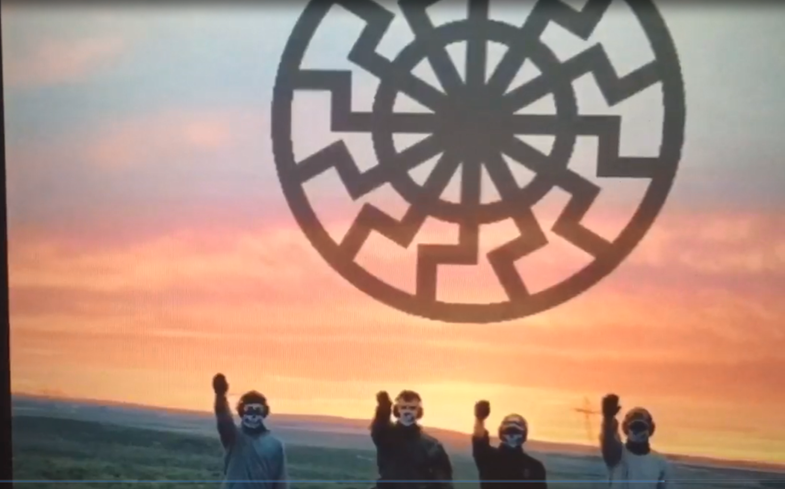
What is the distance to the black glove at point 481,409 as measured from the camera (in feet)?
5.01

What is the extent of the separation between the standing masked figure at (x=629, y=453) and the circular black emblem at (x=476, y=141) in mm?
234

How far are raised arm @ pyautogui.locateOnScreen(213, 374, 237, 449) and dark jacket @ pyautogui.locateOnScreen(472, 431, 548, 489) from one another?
0.45 metres

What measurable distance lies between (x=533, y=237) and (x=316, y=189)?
1.33 feet

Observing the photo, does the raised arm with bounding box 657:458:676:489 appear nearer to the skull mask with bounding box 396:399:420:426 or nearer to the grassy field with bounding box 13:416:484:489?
the grassy field with bounding box 13:416:484:489

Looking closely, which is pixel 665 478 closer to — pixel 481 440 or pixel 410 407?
pixel 481 440

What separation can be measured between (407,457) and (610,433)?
1.22ft

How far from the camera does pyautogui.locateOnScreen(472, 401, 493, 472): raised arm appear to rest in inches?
60.0

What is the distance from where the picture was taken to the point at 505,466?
5.02 feet

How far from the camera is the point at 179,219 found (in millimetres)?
1547

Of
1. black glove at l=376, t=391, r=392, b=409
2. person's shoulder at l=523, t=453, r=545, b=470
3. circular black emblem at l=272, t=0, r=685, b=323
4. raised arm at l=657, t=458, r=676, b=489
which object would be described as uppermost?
circular black emblem at l=272, t=0, r=685, b=323

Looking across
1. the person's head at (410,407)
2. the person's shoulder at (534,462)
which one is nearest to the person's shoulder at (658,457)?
the person's shoulder at (534,462)

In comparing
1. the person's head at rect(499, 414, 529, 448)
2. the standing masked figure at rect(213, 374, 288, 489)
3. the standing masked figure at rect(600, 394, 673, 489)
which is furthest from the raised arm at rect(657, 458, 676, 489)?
the standing masked figure at rect(213, 374, 288, 489)

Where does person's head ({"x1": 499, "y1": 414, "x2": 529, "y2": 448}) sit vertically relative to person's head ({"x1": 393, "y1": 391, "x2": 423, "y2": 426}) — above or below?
below

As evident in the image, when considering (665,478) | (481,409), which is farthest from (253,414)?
(665,478)
